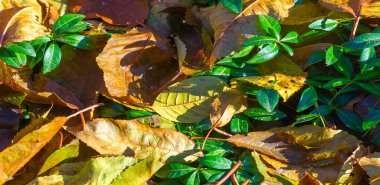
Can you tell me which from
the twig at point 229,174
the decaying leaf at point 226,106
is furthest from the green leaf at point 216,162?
the decaying leaf at point 226,106

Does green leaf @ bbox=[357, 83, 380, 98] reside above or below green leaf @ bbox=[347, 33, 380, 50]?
below

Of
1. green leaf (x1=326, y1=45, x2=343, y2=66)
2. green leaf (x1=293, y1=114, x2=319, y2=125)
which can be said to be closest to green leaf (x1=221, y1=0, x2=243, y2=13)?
green leaf (x1=326, y1=45, x2=343, y2=66)

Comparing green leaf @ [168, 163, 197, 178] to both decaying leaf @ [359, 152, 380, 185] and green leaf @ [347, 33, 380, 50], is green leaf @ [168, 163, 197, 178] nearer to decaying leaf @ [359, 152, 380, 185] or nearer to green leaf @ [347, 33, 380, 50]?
decaying leaf @ [359, 152, 380, 185]

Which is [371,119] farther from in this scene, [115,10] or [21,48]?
[21,48]

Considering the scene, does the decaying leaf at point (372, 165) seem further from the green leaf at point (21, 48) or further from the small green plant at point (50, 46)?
the green leaf at point (21, 48)

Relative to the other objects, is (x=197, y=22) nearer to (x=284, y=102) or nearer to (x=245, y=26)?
(x=245, y=26)
